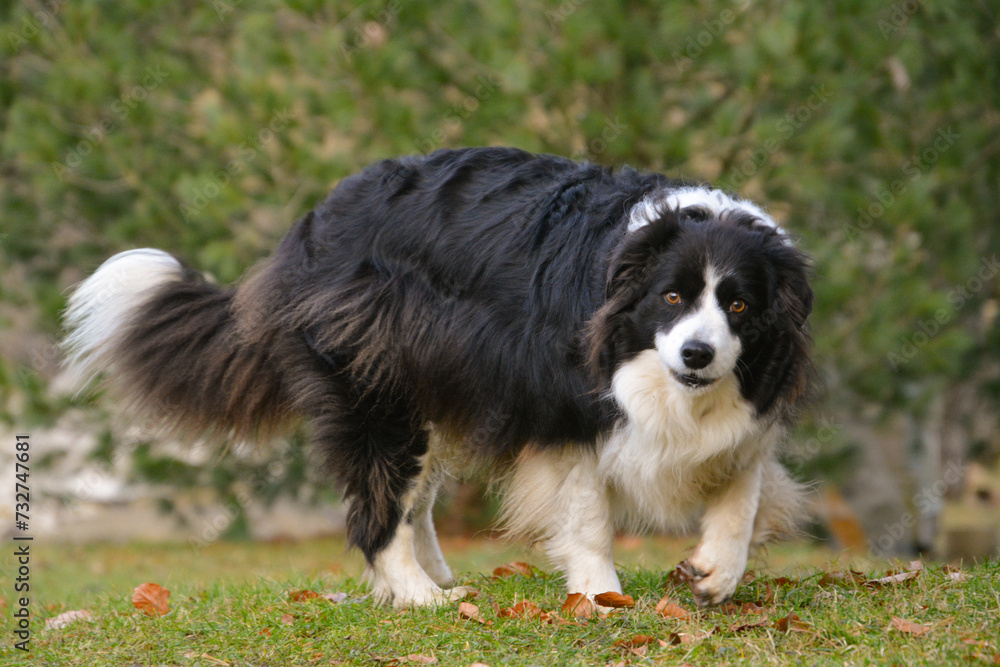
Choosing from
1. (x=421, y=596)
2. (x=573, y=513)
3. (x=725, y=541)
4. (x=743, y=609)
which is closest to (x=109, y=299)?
(x=421, y=596)

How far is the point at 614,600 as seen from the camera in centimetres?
356

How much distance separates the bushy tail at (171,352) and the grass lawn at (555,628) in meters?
0.76

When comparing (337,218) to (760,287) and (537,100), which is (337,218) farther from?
A: (537,100)

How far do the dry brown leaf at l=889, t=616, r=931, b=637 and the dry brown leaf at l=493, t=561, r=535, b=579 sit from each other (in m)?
1.57

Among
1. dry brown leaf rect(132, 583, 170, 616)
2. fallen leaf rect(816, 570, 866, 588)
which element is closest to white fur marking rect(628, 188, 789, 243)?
fallen leaf rect(816, 570, 866, 588)

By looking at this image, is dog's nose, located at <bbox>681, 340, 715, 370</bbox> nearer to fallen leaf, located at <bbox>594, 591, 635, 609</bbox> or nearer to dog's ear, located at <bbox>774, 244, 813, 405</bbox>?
dog's ear, located at <bbox>774, 244, 813, 405</bbox>

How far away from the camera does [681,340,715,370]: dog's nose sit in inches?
125

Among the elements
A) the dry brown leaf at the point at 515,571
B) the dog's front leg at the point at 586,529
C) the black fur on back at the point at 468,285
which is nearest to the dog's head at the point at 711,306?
the black fur on back at the point at 468,285

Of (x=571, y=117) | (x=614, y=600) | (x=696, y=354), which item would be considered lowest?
(x=614, y=600)

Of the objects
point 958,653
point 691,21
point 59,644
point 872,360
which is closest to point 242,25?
point 691,21

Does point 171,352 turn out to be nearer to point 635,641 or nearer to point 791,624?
point 635,641

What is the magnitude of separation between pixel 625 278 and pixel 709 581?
3.52 feet

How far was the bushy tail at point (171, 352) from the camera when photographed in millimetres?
4250

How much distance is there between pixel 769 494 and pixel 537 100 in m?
3.78
